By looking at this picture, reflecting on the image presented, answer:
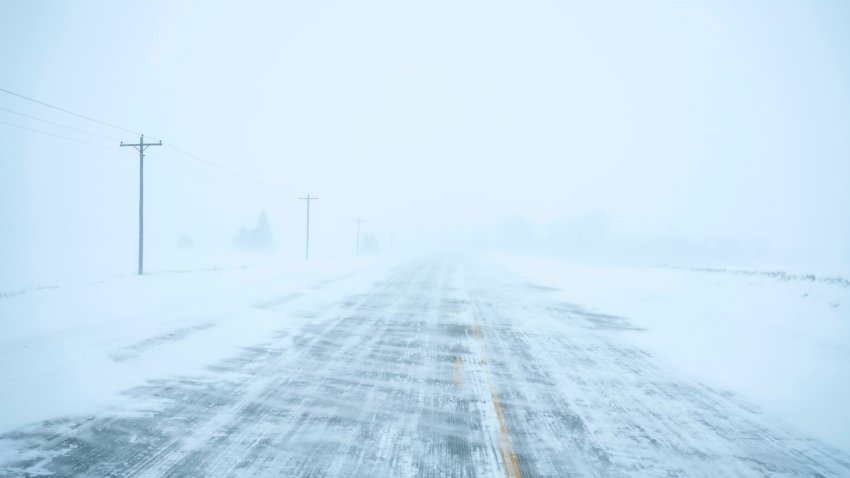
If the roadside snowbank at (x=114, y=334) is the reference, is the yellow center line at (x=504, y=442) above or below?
below

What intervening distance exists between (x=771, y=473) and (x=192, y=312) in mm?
11410

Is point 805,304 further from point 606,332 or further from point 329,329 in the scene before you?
point 329,329

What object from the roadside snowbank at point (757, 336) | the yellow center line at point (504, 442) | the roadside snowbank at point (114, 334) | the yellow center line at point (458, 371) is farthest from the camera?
the roadside snowbank at point (757, 336)

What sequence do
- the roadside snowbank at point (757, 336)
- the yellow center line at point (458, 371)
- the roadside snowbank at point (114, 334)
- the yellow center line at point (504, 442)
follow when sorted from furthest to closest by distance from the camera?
the roadside snowbank at point (757, 336)
the yellow center line at point (458, 371)
the roadside snowbank at point (114, 334)
the yellow center line at point (504, 442)

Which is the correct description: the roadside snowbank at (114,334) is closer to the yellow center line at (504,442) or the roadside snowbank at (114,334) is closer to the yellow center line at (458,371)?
the yellow center line at (458,371)

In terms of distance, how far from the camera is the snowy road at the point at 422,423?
4.11m

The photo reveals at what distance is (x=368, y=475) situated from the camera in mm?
3910

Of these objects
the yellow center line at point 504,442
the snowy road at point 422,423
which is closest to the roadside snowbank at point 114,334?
the snowy road at point 422,423

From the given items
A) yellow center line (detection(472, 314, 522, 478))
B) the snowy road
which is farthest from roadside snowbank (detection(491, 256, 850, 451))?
yellow center line (detection(472, 314, 522, 478))

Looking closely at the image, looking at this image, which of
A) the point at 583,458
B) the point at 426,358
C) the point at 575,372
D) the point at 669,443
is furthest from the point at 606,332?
the point at 583,458

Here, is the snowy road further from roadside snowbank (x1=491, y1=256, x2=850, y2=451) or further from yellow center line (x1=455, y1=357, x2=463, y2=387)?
roadside snowbank (x1=491, y1=256, x2=850, y2=451)

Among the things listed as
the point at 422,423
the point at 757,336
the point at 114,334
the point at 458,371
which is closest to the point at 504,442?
the point at 422,423

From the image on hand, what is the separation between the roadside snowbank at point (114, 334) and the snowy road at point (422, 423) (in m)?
0.57

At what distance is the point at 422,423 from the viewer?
5.02 metres
